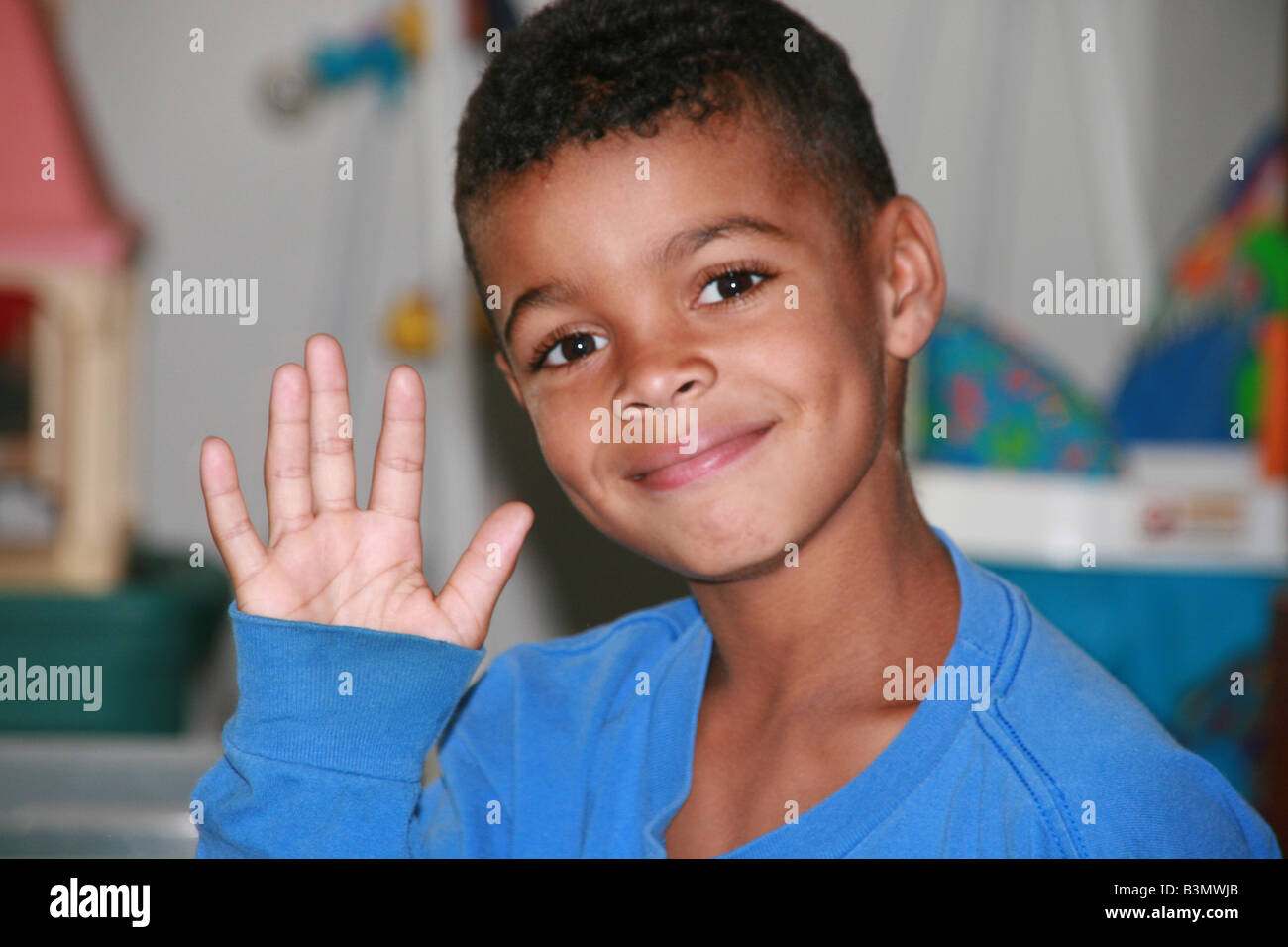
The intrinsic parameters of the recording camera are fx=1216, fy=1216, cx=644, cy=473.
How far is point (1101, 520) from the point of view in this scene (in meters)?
1.00

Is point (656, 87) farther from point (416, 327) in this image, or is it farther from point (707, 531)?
point (416, 327)

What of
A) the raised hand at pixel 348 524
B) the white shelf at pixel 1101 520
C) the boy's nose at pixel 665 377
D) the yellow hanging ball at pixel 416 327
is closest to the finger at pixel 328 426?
the raised hand at pixel 348 524

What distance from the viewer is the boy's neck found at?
0.56 metres

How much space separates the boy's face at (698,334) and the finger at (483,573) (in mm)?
40

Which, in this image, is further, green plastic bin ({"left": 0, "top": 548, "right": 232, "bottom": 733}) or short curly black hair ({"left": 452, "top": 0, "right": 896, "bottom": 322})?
green plastic bin ({"left": 0, "top": 548, "right": 232, "bottom": 733})

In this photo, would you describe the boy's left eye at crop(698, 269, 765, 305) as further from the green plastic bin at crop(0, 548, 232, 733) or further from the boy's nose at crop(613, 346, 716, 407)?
the green plastic bin at crop(0, 548, 232, 733)

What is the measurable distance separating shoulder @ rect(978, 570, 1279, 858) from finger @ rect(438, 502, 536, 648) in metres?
0.21

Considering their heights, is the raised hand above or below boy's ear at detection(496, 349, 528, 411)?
below

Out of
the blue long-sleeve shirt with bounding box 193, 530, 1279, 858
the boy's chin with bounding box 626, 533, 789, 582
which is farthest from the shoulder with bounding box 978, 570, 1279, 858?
the boy's chin with bounding box 626, 533, 789, 582

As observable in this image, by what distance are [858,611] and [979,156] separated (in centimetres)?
115

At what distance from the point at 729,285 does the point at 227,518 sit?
0.24m

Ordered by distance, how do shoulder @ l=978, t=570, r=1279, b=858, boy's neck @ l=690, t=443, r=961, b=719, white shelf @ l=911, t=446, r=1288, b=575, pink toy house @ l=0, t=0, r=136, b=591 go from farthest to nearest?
pink toy house @ l=0, t=0, r=136, b=591, white shelf @ l=911, t=446, r=1288, b=575, boy's neck @ l=690, t=443, r=961, b=719, shoulder @ l=978, t=570, r=1279, b=858

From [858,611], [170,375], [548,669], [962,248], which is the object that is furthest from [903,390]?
[170,375]

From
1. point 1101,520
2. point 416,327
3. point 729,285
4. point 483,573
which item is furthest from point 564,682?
point 416,327
